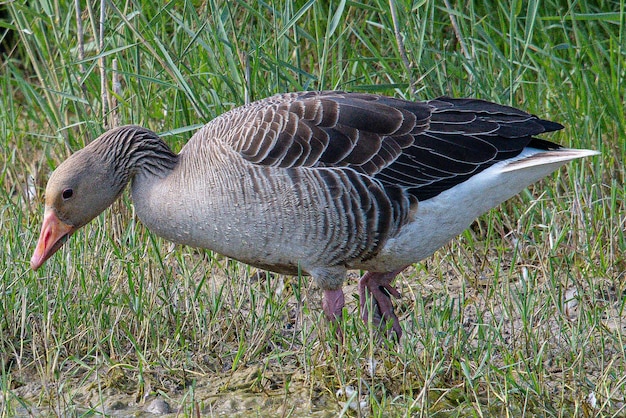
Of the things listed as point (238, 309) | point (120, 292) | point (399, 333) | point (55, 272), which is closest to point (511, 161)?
point (399, 333)

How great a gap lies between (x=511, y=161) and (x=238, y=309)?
1660 mm

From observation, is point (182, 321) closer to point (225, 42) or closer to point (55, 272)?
point (55, 272)

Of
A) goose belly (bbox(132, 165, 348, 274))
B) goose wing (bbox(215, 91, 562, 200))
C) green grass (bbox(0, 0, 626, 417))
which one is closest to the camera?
green grass (bbox(0, 0, 626, 417))

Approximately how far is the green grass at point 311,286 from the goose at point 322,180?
338mm

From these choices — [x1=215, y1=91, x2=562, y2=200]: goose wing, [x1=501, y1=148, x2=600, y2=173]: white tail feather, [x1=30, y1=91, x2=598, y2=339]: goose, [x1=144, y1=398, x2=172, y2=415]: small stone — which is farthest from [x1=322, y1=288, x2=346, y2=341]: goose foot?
[x1=501, y1=148, x2=600, y2=173]: white tail feather

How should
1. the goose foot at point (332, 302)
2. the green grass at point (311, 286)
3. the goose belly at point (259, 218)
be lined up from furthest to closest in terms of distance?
the goose foot at point (332, 302) < the goose belly at point (259, 218) < the green grass at point (311, 286)

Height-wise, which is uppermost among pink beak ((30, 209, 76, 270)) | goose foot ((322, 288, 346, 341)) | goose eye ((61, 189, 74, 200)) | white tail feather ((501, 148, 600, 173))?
goose eye ((61, 189, 74, 200))

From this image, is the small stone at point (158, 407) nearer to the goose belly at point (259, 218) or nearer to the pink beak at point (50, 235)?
the goose belly at point (259, 218)

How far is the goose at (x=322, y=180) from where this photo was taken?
486 cm

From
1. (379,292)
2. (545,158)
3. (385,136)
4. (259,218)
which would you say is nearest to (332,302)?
(379,292)

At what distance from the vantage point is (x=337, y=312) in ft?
16.8

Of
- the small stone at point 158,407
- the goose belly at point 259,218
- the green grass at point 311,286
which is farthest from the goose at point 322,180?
the small stone at point 158,407

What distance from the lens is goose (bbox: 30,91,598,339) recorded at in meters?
4.86

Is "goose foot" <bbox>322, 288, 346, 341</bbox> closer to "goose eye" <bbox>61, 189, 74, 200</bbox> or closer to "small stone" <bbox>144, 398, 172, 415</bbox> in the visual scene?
"small stone" <bbox>144, 398, 172, 415</bbox>
